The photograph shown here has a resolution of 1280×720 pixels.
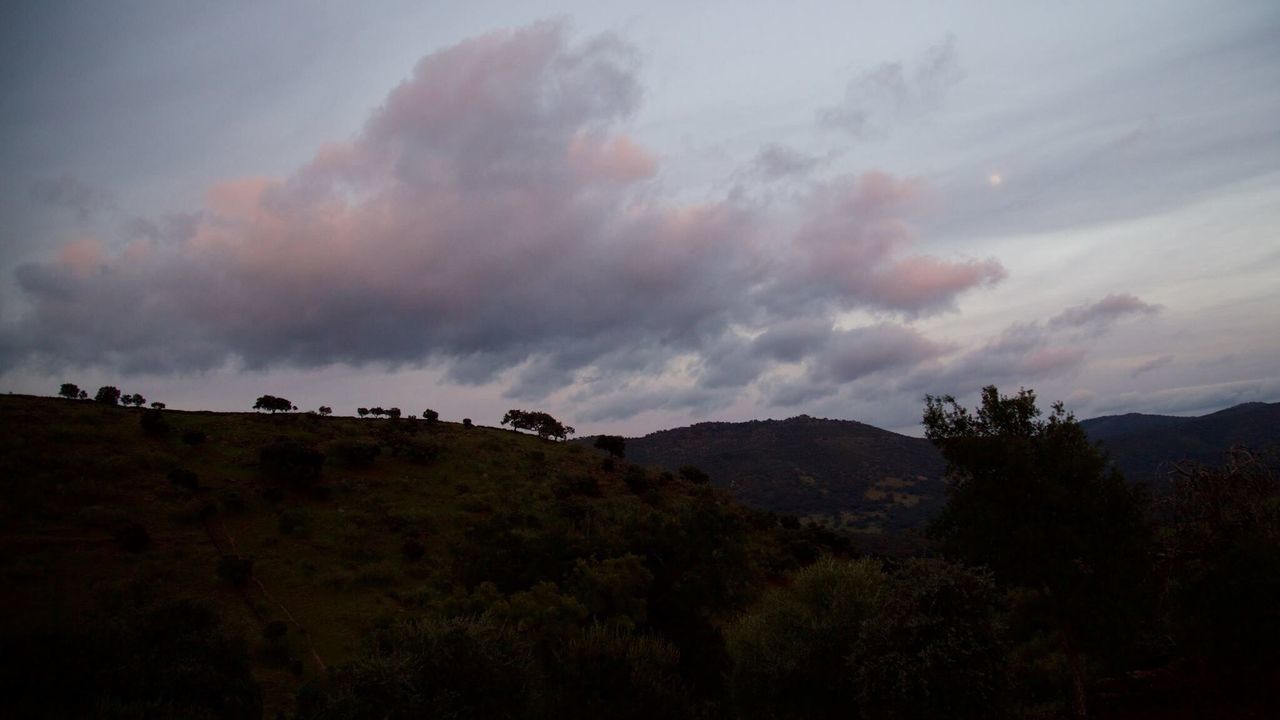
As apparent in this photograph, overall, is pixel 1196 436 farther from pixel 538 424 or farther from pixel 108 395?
pixel 108 395

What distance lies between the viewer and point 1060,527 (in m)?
21.6

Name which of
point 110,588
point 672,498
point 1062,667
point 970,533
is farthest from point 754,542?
point 110,588

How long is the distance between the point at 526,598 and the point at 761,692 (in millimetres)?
10978

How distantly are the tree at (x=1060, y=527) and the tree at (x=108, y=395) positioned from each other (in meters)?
81.2

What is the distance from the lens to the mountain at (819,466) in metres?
145

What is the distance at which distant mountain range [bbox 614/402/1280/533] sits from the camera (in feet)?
420

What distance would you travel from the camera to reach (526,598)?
28422 millimetres

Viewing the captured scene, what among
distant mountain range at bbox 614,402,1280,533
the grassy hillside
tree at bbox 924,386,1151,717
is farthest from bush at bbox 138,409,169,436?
distant mountain range at bbox 614,402,1280,533

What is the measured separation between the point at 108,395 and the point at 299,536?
39.9m

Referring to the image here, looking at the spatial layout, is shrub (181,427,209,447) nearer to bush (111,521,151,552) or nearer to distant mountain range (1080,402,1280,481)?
bush (111,521,151,552)

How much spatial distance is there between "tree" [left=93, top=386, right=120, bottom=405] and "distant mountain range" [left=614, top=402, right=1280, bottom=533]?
9503 cm

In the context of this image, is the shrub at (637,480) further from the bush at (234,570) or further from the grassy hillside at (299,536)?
the bush at (234,570)

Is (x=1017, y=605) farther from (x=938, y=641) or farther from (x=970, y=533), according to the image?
(x=938, y=641)

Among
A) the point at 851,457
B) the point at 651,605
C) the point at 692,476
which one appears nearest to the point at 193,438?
the point at 651,605
